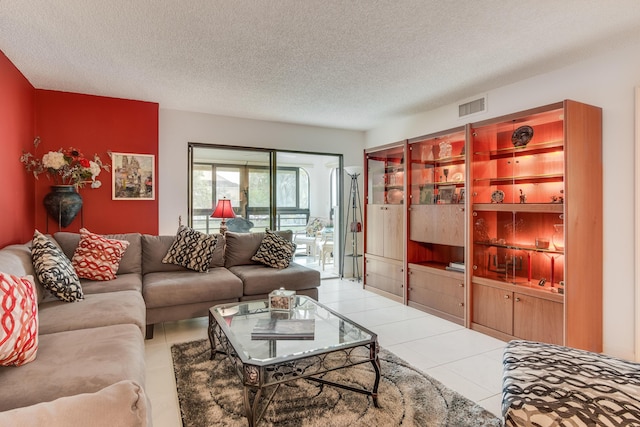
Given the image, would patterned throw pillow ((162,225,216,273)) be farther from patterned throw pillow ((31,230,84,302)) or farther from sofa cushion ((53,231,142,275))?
patterned throw pillow ((31,230,84,302))

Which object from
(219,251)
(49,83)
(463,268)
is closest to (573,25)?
(463,268)

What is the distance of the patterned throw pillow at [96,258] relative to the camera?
10.2 ft

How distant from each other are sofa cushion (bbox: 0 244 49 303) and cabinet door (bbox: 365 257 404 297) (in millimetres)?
3635

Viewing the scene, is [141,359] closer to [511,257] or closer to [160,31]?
[160,31]

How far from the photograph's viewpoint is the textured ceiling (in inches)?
88.7

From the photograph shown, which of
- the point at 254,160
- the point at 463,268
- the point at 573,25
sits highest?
the point at 573,25

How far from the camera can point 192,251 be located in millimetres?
3725

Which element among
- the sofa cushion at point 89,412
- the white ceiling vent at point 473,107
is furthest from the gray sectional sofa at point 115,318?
the white ceiling vent at point 473,107

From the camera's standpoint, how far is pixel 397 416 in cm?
197

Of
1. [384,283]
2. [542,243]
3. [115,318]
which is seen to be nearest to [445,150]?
[542,243]

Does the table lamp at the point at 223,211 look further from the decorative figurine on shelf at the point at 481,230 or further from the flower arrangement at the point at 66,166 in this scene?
the decorative figurine on shelf at the point at 481,230

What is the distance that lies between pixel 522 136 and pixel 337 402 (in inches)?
111

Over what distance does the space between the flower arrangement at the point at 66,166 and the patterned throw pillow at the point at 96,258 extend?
829 mm

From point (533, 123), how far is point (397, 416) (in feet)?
8.94
